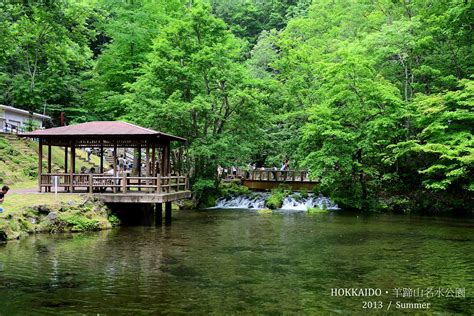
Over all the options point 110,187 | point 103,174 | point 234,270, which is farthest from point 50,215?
point 234,270

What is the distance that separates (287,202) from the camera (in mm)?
30500

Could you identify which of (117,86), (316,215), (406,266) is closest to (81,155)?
(117,86)

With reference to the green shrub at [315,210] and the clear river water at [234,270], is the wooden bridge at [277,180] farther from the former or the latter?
the clear river water at [234,270]

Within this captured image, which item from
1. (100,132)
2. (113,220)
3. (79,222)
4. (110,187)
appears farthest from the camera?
(110,187)

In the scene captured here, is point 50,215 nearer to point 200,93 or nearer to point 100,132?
point 100,132

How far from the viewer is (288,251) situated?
1469 centimetres

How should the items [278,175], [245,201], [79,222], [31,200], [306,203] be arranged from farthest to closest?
[278,175] → [245,201] → [306,203] → [31,200] → [79,222]

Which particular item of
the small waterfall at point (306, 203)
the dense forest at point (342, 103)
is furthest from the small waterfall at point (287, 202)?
the dense forest at point (342, 103)

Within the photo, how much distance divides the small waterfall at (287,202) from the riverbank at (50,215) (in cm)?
1235

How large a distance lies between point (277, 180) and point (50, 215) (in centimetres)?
2035

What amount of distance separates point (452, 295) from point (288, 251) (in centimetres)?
578

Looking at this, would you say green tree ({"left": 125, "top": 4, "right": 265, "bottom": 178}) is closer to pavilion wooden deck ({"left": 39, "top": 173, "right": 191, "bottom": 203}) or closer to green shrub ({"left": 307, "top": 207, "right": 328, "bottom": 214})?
green shrub ({"left": 307, "top": 207, "right": 328, "bottom": 214})

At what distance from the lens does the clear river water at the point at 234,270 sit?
897cm

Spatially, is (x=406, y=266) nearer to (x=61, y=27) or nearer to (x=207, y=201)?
(x=61, y=27)
